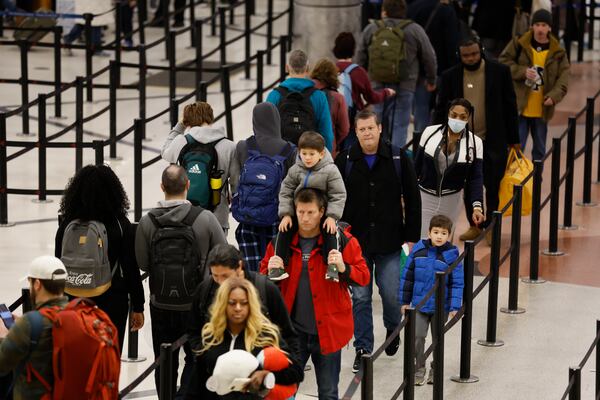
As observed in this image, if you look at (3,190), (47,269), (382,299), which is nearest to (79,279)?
(47,269)

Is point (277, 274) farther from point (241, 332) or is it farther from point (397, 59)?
point (397, 59)

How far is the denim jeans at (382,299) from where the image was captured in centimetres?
1042

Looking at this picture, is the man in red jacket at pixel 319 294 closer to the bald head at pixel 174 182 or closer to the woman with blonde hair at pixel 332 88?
the bald head at pixel 174 182

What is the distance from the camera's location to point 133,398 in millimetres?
9859

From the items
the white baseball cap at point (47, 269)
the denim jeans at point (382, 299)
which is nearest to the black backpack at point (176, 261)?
the white baseball cap at point (47, 269)

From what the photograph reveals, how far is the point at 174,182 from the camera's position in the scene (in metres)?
9.07

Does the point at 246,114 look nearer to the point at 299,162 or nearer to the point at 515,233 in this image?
the point at 515,233

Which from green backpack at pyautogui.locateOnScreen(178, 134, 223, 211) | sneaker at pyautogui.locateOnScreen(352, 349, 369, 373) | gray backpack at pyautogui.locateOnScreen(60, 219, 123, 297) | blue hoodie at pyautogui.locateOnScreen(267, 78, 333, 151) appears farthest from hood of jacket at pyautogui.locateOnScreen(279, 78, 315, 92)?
gray backpack at pyautogui.locateOnScreen(60, 219, 123, 297)

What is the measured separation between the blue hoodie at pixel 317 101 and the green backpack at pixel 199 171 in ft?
4.92

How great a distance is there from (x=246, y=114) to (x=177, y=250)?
9.06 meters

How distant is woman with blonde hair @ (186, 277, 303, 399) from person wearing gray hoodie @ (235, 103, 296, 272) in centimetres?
265

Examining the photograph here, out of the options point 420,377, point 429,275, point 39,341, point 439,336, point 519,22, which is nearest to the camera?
point 39,341

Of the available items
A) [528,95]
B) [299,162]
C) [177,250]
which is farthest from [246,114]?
[177,250]

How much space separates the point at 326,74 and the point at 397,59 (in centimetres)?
269
